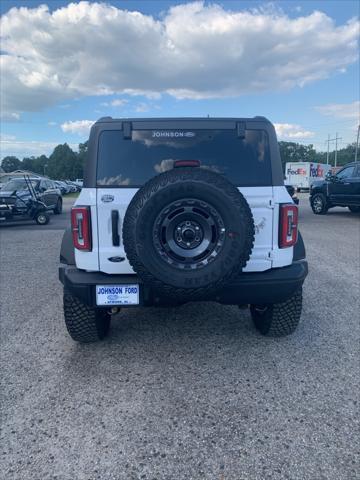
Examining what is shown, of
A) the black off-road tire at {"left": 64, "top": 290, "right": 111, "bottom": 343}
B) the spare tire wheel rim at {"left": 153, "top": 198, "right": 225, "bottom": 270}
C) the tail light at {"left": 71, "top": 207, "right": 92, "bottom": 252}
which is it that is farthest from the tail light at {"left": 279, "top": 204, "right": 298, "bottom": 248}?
the black off-road tire at {"left": 64, "top": 290, "right": 111, "bottom": 343}

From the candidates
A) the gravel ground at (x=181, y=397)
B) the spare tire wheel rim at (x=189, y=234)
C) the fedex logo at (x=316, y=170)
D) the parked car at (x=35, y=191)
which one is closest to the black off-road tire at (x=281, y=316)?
Result: the gravel ground at (x=181, y=397)

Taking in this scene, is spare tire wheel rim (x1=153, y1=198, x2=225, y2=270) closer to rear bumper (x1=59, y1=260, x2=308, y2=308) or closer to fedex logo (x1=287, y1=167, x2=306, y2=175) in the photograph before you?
rear bumper (x1=59, y1=260, x2=308, y2=308)

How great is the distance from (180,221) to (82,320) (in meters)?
1.37

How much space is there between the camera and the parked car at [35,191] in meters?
12.3

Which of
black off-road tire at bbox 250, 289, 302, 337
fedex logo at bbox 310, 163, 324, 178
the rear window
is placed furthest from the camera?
fedex logo at bbox 310, 163, 324, 178

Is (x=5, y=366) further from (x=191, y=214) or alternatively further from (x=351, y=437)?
(x=351, y=437)

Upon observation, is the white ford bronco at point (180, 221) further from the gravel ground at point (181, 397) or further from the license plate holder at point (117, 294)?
the gravel ground at point (181, 397)

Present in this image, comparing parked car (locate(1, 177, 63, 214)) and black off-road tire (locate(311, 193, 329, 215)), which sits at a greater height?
parked car (locate(1, 177, 63, 214))

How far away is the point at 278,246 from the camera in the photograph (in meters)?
3.04

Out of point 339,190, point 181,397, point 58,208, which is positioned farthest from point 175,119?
point 58,208

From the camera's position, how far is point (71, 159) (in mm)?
106062

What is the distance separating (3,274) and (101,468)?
497 cm

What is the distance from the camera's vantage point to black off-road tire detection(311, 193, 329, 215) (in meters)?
14.3

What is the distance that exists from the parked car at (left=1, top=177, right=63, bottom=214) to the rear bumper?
1029 cm
